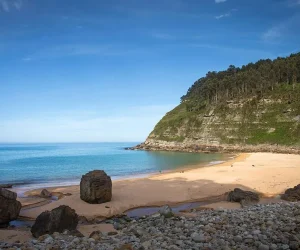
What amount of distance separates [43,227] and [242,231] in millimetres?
8409

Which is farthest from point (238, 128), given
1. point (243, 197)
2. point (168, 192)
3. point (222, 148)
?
point (243, 197)

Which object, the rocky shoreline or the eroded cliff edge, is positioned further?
the eroded cliff edge

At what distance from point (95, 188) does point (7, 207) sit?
5538 millimetres

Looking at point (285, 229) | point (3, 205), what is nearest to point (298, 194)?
point (285, 229)

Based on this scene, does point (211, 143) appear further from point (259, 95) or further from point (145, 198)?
point (145, 198)

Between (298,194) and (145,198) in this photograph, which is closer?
(298,194)

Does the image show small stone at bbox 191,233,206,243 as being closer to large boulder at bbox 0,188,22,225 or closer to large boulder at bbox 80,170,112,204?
large boulder at bbox 80,170,112,204

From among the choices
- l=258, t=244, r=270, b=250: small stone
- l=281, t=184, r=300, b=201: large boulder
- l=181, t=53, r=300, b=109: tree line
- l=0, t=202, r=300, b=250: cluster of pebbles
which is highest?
l=181, t=53, r=300, b=109: tree line

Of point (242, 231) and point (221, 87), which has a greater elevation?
point (221, 87)

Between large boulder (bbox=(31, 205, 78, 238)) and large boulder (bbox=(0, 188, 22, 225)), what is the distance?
3.19m

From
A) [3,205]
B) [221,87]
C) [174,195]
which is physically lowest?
[174,195]

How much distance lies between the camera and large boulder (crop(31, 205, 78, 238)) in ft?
39.1

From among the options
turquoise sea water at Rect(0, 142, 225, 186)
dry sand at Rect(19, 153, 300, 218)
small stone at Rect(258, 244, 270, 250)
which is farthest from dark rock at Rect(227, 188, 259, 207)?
turquoise sea water at Rect(0, 142, 225, 186)

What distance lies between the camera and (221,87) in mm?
121375
